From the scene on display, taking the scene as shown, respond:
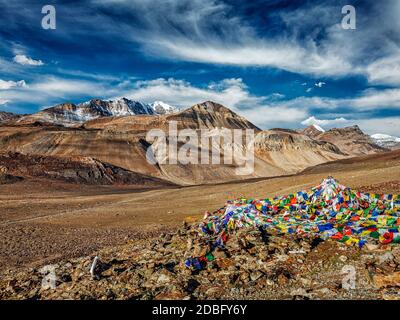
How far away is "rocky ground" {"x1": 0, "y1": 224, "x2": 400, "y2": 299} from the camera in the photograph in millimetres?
8195

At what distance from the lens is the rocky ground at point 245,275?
8.20m

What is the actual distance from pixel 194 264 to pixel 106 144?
89.5 m

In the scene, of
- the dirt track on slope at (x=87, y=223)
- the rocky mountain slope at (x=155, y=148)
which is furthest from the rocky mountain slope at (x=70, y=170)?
the dirt track on slope at (x=87, y=223)

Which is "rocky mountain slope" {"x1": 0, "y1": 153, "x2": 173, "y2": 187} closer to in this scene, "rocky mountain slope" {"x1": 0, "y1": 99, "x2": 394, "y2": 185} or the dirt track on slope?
"rocky mountain slope" {"x1": 0, "y1": 99, "x2": 394, "y2": 185}

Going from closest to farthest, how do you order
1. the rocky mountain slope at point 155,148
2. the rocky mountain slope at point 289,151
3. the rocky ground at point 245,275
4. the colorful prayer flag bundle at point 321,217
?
1. the rocky ground at point 245,275
2. the colorful prayer flag bundle at point 321,217
3. the rocky mountain slope at point 155,148
4. the rocky mountain slope at point 289,151

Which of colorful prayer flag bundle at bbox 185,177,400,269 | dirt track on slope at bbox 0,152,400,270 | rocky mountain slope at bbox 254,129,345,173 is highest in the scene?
rocky mountain slope at bbox 254,129,345,173

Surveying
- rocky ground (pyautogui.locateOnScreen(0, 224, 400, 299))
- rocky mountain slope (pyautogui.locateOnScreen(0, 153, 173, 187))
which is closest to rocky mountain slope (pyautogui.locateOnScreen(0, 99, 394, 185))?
rocky mountain slope (pyautogui.locateOnScreen(0, 153, 173, 187))

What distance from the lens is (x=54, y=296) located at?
29.0ft

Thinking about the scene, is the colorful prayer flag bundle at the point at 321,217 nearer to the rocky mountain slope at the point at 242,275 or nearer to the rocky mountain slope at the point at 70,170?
the rocky mountain slope at the point at 242,275

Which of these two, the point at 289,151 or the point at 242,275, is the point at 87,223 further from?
the point at 289,151
